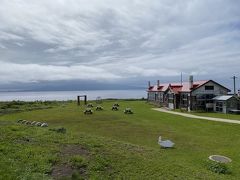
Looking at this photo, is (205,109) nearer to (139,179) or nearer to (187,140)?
(187,140)

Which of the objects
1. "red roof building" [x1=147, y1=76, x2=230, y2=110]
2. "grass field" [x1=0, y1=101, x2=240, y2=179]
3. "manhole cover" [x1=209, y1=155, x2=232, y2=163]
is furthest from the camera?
"red roof building" [x1=147, y1=76, x2=230, y2=110]

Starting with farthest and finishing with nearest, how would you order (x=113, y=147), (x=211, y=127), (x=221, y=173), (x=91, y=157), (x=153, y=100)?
(x=153, y=100) → (x=211, y=127) → (x=113, y=147) → (x=221, y=173) → (x=91, y=157)

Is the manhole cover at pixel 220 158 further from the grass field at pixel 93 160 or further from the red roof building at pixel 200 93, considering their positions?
the red roof building at pixel 200 93

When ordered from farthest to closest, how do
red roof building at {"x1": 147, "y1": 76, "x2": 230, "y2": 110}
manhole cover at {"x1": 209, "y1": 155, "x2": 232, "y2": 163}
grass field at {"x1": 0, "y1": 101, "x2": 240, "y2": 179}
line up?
1. red roof building at {"x1": 147, "y1": 76, "x2": 230, "y2": 110}
2. manhole cover at {"x1": 209, "y1": 155, "x2": 232, "y2": 163}
3. grass field at {"x1": 0, "y1": 101, "x2": 240, "y2": 179}

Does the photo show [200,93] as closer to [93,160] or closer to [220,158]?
[220,158]

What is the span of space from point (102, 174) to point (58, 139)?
6559 millimetres

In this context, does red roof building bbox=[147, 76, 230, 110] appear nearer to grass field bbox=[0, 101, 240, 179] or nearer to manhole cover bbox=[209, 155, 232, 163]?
grass field bbox=[0, 101, 240, 179]

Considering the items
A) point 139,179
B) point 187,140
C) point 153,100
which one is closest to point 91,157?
point 139,179

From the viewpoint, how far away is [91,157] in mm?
13648

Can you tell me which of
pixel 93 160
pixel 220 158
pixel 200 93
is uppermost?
pixel 200 93

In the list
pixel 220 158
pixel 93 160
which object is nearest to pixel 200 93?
pixel 220 158

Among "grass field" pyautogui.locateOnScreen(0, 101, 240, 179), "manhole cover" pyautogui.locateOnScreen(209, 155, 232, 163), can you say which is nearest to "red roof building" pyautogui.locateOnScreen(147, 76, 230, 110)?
"grass field" pyautogui.locateOnScreen(0, 101, 240, 179)

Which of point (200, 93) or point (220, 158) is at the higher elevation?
point (200, 93)

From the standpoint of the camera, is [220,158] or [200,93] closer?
[220,158]
